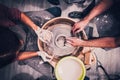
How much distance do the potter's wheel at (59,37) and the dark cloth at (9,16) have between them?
0.70 ft

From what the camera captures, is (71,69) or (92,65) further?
(92,65)

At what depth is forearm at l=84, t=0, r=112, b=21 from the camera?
1689mm

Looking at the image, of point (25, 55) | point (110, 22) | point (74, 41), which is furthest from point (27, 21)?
point (110, 22)

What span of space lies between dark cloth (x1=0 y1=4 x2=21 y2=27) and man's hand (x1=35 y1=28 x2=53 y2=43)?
180 millimetres

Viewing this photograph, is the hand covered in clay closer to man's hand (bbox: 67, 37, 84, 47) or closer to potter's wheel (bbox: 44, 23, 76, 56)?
potter's wheel (bbox: 44, 23, 76, 56)

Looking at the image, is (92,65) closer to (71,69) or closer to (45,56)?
(71,69)

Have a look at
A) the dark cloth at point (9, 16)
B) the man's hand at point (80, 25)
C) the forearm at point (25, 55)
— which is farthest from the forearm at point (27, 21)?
the man's hand at point (80, 25)

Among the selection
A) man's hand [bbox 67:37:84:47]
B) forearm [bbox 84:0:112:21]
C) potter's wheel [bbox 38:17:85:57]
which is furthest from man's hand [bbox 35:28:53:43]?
forearm [bbox 84:0:112:21]

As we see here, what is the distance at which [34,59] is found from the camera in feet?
5.60

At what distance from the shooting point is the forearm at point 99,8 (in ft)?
5.54

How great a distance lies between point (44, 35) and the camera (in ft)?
5.58

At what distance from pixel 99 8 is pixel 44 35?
436 mm

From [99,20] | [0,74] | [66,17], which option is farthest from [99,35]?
[0,74]

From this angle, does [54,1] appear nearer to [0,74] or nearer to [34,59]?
[34,59]
